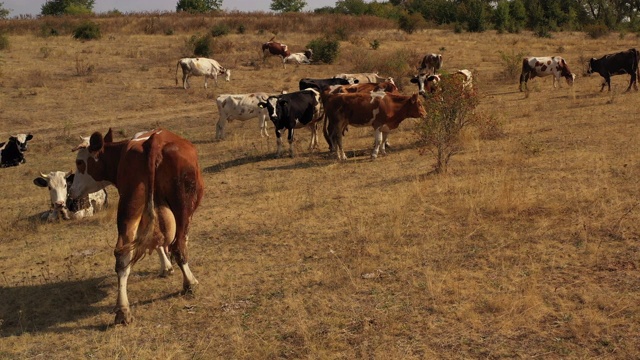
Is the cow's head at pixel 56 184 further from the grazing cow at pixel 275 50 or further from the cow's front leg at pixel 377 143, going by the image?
the grazing cow at pixel 275 50

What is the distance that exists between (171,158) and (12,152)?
38.1 feet

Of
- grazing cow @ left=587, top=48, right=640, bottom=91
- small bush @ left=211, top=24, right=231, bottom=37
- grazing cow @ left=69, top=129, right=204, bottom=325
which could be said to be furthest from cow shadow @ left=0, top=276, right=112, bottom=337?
small bush @ left=211, top=24, right=231, bottom=37

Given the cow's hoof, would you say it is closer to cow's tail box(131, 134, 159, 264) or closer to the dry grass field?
the dry grass field

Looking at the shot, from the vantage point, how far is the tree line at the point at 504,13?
48.3m

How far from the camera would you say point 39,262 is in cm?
Answer: 845

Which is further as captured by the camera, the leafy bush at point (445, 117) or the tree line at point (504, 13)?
the tree line at point (504, 13)

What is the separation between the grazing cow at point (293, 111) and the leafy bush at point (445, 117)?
3460 millimetres

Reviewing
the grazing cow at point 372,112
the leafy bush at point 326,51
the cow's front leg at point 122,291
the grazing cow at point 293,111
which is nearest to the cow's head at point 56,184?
the cow's front leg at point 122,291

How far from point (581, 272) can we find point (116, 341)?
4.71 metres

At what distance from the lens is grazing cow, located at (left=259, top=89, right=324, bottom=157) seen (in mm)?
14938

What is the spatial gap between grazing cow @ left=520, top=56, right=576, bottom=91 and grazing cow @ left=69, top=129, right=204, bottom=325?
18346 mm

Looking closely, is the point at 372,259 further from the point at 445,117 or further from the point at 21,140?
the point at 21,140

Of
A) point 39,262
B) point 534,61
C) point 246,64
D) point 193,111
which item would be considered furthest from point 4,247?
point 246,64

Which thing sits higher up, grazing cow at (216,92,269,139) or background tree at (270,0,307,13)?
background tree at (270,0,307,13)
